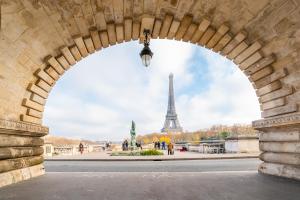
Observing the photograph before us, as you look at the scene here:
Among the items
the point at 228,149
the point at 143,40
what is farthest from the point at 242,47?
the point at 228,149

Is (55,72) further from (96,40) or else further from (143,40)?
(143,40)

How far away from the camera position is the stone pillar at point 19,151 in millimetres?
7769

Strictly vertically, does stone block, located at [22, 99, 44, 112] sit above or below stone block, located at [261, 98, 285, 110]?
above

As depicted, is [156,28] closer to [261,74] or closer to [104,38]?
[104,38]

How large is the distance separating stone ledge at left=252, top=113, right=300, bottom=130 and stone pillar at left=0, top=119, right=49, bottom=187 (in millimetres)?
7172

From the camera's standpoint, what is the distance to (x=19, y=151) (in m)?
8.62

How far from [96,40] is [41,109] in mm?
2959

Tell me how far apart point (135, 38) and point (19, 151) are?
5043 millimetres

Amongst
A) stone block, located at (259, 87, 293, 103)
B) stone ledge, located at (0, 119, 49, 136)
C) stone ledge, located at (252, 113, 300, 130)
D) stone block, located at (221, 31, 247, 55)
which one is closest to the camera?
stone ledge, located at (0, 119, 49, 136)

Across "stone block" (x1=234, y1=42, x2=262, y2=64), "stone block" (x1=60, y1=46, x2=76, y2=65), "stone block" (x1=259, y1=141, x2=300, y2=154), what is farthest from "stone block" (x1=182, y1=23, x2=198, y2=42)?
"stone block" (x1=259, y1=141, x2=300, y2=154)

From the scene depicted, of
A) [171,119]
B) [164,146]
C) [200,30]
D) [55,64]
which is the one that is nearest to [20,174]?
[55,64]

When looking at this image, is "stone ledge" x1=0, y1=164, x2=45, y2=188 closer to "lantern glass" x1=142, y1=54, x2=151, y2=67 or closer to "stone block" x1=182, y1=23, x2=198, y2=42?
"lantern glass" x1=142, y1=54, x2=151, y2=67

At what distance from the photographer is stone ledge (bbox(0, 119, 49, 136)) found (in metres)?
7.64

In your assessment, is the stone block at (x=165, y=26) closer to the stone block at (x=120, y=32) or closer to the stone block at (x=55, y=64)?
the stone block at (x=120, y=32)
